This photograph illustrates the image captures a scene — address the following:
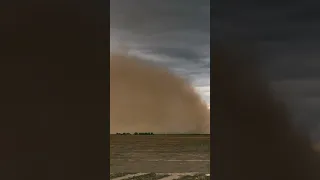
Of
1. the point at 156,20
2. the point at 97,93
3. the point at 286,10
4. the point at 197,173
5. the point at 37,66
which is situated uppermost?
the point at 156,20

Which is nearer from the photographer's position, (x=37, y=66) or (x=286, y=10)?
(x=37, y=66)

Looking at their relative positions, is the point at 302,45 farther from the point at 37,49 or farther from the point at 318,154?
the point at 37,49

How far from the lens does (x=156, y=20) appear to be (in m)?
3.01

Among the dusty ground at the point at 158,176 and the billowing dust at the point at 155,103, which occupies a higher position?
the billowing dust at the point at 155,103

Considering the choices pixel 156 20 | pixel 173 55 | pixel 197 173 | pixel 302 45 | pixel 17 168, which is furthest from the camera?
pixel 197 173

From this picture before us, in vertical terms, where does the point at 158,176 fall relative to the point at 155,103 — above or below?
below

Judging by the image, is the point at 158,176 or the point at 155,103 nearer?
the point at 155,103

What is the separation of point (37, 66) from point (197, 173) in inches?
256

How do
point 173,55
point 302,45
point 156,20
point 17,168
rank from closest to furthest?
point 17,168 → point 302,45 → point 156,20 → point 173,55

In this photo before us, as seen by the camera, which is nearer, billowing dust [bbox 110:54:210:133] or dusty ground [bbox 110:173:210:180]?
Result: billowing dust [bbox 110:54:210:133]

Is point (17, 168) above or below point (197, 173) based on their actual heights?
above

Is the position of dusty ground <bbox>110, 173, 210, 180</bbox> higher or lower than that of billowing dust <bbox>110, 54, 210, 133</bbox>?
lower

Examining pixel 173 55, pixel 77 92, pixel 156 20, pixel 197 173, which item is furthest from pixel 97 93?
pixel 197 173

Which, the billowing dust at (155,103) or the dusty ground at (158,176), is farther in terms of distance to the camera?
the dusty ground at (158,176)
